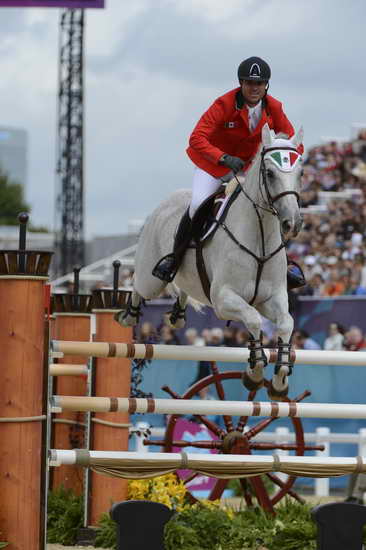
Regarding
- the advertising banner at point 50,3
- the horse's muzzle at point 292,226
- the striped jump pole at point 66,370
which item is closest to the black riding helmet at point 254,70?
the horse's muzzle at point 292,226

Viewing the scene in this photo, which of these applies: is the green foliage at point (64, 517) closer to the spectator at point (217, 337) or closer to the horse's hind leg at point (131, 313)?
the horse's hind leg at point (131, 313)

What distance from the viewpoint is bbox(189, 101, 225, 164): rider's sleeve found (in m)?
5.98

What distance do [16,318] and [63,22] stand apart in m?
21.1

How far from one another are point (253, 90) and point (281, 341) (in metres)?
1.43

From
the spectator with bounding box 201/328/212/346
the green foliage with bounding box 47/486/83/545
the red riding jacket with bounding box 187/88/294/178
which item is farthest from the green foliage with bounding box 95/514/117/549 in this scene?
the spectator with bounding box 201/328/212/346

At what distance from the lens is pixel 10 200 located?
83.1 meters

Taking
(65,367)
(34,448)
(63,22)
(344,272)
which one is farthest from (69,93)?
(34,448)

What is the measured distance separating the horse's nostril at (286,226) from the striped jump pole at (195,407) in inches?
38.0

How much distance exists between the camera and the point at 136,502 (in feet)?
15.8

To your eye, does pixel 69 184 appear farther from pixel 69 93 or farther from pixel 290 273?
pixel 290 273

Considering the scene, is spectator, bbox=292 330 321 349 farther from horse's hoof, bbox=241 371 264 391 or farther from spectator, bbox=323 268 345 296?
horse's hoof, bbox=241 371 264 391

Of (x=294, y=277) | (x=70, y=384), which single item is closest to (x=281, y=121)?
(x=294, y=277)

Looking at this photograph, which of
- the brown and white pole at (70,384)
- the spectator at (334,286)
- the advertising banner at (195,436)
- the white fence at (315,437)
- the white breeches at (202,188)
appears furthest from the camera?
the spectator at (334,286)

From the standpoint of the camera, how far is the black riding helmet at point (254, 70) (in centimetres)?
586
